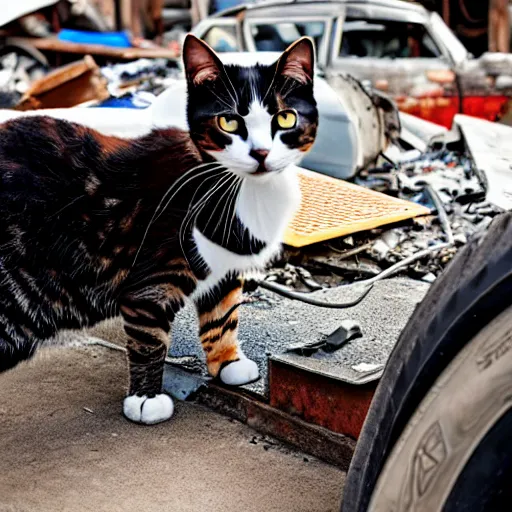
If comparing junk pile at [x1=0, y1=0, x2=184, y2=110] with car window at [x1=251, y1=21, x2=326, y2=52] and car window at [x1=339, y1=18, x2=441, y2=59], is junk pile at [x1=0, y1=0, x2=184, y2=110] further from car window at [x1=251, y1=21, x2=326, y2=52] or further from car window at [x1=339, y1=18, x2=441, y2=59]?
car window at [x1=339, y1=18, x2=441, y2=59]

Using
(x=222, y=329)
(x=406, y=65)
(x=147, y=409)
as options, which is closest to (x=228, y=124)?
(x=222, y=329)

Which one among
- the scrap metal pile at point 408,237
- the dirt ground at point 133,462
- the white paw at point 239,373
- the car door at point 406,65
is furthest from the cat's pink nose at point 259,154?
the car door at point 406,65

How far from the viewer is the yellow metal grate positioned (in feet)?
11.4

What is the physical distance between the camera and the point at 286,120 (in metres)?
2.30

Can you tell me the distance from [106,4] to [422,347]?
38.1ft

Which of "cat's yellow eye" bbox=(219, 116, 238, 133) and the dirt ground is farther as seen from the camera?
→ "cat's yellow eye" bbox=(219, 116, 238, 133)

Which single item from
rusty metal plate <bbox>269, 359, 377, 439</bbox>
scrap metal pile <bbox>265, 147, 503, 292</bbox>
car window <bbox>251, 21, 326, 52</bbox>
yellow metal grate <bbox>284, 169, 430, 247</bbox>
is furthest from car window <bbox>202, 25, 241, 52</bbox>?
rusty metal plate <bbox>269, 359, 377, 439</bbox>

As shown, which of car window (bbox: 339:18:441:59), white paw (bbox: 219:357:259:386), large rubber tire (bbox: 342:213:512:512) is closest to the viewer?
large rubber tire (bbox: 342:213:512:512)

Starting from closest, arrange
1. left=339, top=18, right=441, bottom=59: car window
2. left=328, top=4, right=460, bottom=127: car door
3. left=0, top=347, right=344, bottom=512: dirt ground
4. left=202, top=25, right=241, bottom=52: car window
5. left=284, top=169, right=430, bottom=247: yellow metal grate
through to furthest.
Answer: left=0, top=347, right=344, bottom=512: dirt ground < left=284, top=169, right=430, bottom=247: yellow metal grate < left=328, top=4, right=460, bottom=127: car door < left=339, top=18, right=441, bottom=59: car window < left=202, top=25, right=241, bottom=52: car window

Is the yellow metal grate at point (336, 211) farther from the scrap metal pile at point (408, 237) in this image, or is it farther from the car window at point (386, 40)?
the car window at point (386, 40)

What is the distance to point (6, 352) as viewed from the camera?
2.45m

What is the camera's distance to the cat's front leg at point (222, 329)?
265cm

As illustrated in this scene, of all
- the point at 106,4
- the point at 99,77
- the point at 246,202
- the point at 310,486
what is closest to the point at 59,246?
the point at 246,202

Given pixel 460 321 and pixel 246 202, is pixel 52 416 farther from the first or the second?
pixel 460 321
